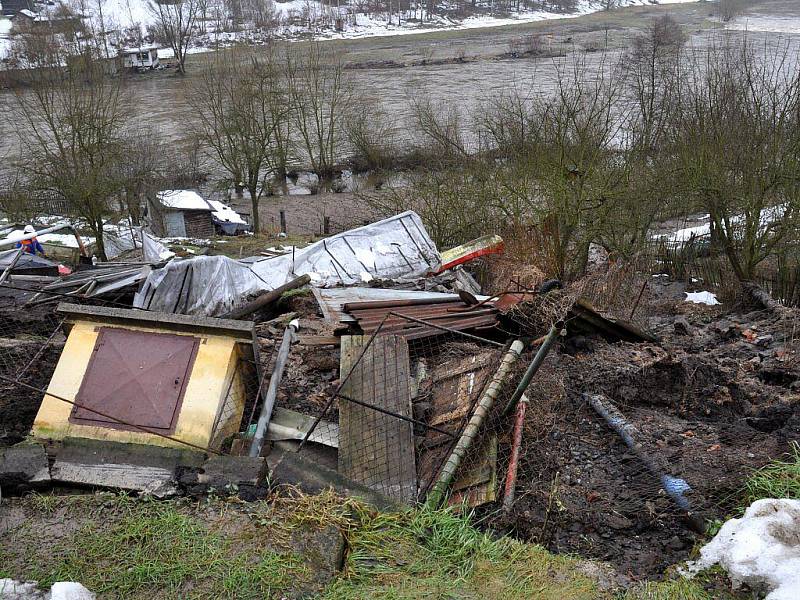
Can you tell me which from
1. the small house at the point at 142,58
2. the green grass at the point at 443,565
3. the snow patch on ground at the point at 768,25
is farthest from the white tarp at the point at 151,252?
the snow patch on ground at the point at 768,25

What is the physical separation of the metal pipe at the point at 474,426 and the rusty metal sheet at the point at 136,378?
186 centimetres

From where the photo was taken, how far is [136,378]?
4.63m

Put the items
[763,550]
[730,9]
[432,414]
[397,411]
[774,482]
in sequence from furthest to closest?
[730,9] < [432,414] < [397,411] < [774,482] < [763,550]

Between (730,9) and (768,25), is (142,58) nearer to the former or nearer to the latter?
(768,25)

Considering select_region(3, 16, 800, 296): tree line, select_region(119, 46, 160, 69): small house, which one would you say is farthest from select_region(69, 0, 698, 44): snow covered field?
select_region(3, 16, 800, 296): tree line

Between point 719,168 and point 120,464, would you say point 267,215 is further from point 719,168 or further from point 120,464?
point 120,464

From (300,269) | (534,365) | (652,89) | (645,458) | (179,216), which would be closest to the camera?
(534,365)

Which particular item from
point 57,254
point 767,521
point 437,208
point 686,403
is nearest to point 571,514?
point 767,521

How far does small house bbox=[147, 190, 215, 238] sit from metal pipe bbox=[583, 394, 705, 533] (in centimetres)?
1842

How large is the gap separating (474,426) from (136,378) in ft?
7.91

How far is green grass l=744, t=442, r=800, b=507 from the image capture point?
3.82 meters

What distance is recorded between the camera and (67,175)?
53.5 feet

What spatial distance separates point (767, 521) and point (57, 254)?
53.6ft

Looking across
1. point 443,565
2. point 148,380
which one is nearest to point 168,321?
point 148,380
